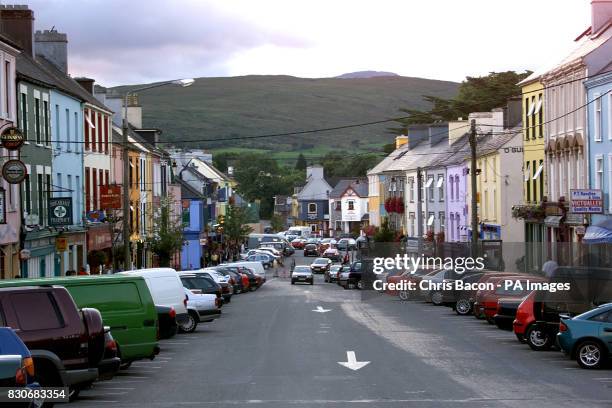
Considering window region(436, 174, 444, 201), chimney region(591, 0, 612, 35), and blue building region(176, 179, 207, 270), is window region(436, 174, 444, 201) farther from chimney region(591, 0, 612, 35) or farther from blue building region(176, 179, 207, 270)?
chimney region(591, 0, 612, 35)

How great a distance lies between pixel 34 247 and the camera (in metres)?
47.4

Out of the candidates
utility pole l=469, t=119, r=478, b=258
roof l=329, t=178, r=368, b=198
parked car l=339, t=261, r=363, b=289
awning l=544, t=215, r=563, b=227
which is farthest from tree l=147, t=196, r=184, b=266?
roof l=329, t=178, r=368, b=198

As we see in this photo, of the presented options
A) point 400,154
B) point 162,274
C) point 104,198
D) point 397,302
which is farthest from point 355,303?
point 400,154

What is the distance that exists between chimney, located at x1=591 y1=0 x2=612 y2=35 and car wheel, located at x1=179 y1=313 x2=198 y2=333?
28.5 m

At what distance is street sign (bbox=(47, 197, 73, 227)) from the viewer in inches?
1833

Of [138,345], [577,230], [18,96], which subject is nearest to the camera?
[138,345]

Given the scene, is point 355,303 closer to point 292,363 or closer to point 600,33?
point 600,33

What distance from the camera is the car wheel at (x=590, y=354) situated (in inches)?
945


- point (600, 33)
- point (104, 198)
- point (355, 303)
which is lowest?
point (355, 303)

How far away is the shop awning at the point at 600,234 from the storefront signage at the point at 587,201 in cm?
71

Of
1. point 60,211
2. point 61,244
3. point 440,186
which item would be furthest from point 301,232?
point 60,211

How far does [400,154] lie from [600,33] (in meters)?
49.1

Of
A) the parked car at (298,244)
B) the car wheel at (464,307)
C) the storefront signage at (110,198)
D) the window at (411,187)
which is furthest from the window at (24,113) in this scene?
the parked car at (298,244)

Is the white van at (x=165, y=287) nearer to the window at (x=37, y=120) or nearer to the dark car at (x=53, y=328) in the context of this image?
the dark car at (x=53, y=328)
